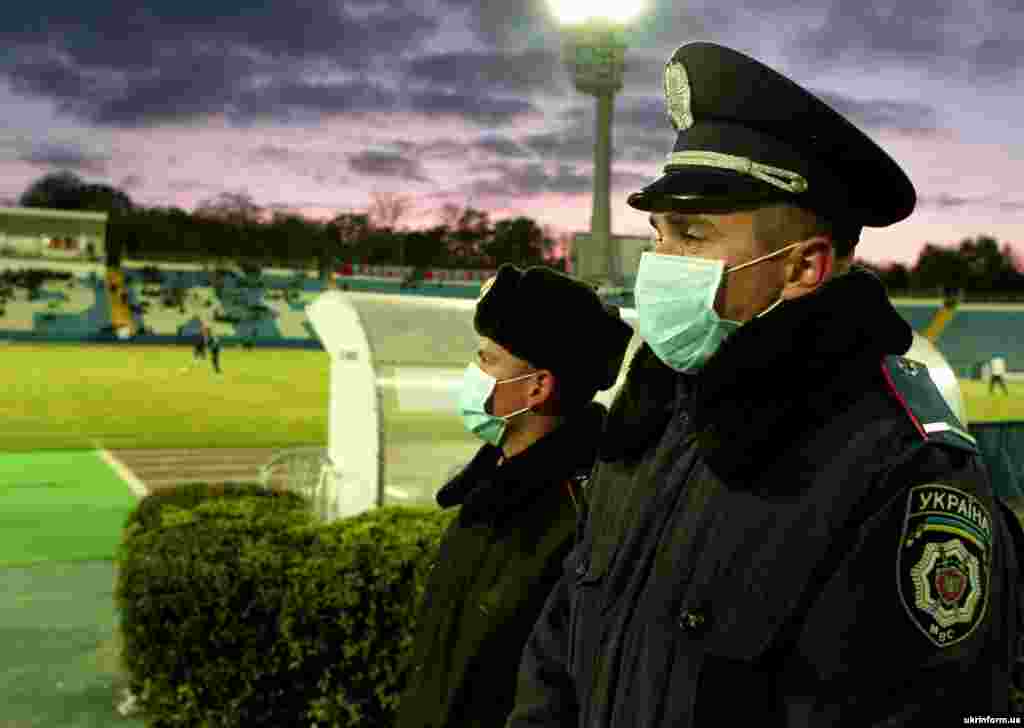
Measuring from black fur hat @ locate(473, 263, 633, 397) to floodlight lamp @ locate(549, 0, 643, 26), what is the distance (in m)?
8.62

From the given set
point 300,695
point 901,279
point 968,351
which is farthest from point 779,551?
point 901,279

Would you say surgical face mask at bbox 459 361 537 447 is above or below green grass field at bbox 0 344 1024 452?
above

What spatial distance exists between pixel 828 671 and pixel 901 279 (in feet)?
267

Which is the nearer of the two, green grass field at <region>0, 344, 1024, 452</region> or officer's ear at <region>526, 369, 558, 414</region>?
officer's ear at <region>526, 369, 558, 414</region>

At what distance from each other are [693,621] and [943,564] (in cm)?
36

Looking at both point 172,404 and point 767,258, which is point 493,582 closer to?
point 767,258

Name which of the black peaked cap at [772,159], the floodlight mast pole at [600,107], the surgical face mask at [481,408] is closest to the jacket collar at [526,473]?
the surgical face mask at [481,408]

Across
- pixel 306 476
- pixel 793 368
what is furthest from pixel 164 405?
pixel 793 368

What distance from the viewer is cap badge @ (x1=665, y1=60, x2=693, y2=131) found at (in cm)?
179

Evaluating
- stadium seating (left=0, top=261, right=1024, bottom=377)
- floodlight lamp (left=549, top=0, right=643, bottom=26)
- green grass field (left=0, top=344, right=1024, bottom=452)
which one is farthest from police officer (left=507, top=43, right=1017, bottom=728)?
stadium seating (left=0, top=261, right=1024, bottom=377)

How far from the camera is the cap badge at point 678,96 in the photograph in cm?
179

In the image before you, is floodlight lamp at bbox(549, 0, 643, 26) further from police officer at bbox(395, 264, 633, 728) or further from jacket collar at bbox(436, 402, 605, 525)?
jacket collar at bbox(436, 402, 605, 525)

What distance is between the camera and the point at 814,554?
1440 mm

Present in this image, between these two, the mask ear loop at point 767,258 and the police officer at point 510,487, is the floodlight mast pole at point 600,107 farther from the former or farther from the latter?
the mask ear loop at point 767,258
